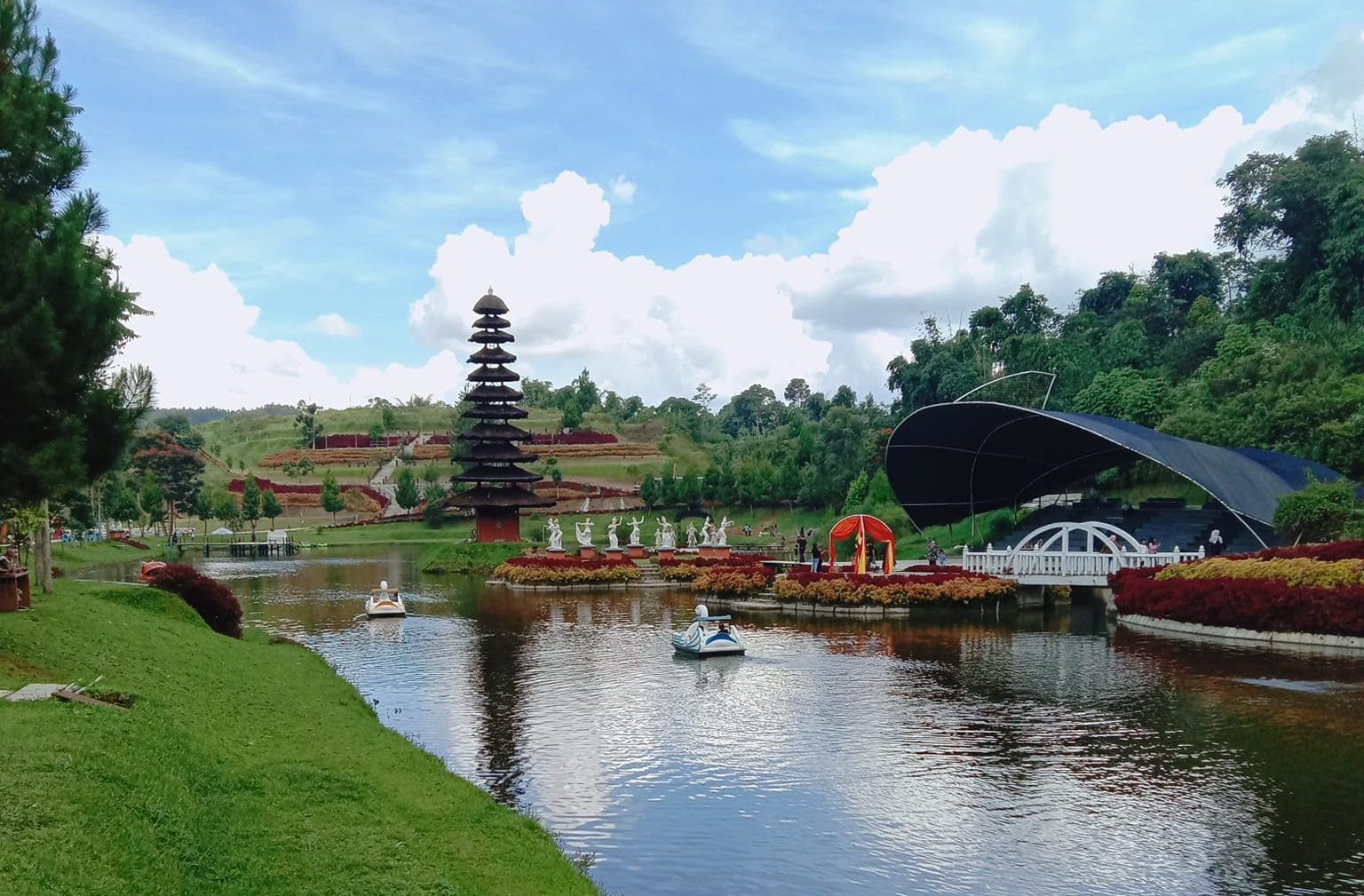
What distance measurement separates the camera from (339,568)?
Result: 54.2 metres

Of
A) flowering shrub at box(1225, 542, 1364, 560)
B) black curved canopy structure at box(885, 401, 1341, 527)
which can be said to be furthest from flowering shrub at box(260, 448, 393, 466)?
flowering shrub at box(1225, 542, 1364, 560)

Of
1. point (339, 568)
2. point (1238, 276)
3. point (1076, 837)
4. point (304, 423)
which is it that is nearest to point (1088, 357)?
point (1238, 276)

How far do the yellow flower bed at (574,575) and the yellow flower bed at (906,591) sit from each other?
506 inches

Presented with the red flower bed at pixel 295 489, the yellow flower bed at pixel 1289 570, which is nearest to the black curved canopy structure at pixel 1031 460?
the yellow flower bed at pixel 1289 570

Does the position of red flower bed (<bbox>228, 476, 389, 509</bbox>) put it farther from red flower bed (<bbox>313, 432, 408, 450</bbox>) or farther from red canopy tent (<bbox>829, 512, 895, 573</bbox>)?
red canopy tent (<bbox>829, 512, 895, 573</bbox>)

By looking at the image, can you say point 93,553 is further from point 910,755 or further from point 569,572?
point 910,755

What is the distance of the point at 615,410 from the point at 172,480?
58855mm

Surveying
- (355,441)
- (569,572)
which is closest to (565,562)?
(569,572)

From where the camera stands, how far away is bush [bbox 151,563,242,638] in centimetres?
2084

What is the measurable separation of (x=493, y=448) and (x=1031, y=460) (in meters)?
28.5

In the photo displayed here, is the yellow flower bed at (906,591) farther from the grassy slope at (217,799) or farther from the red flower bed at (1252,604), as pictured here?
the grassy slope at (217,799)

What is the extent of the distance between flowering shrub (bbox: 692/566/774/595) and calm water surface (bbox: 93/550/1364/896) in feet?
23.5

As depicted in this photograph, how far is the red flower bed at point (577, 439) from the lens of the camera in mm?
108812

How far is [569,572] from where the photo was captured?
42625 mm
